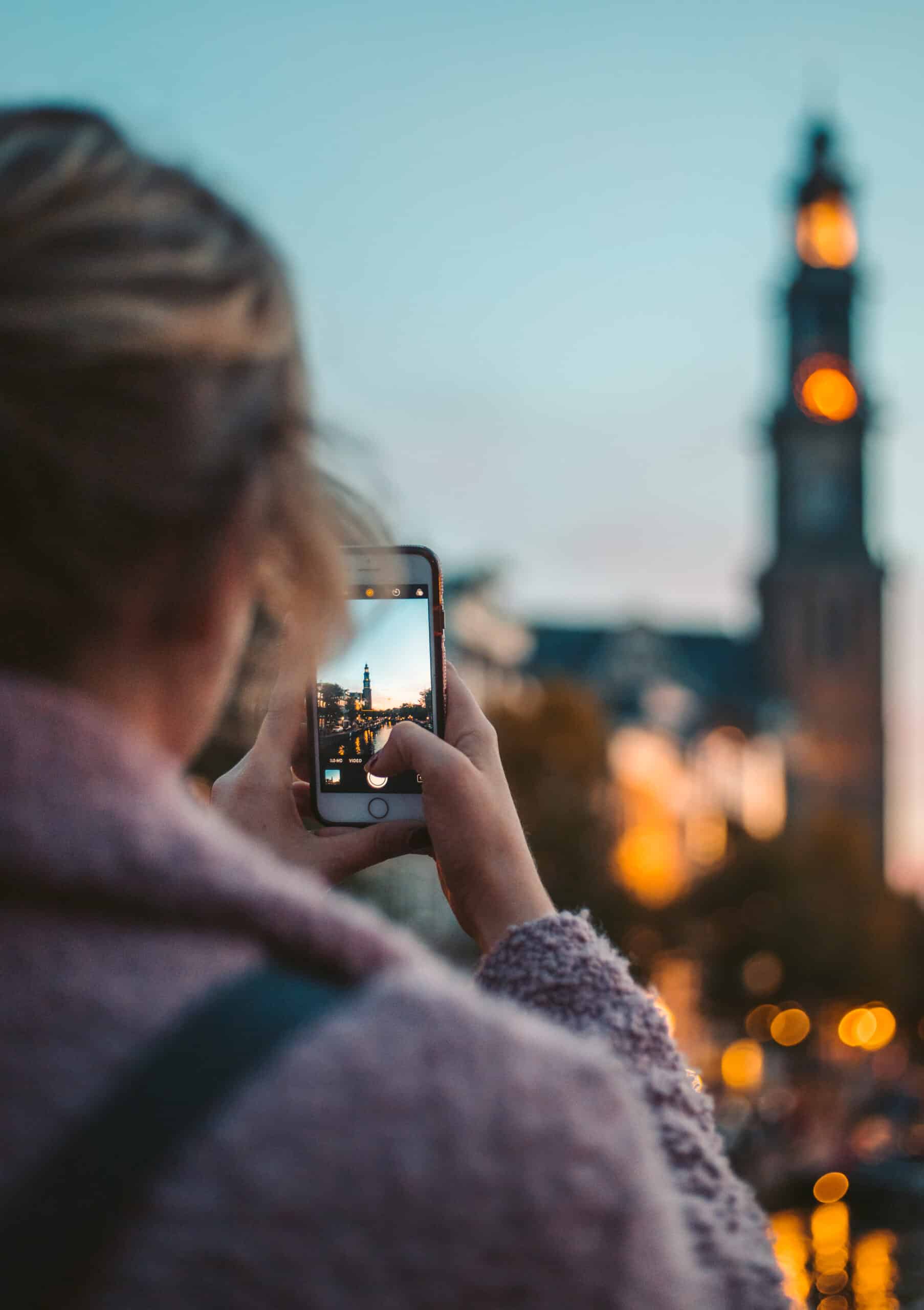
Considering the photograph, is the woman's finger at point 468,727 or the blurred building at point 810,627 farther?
the blurred building at point 810,627

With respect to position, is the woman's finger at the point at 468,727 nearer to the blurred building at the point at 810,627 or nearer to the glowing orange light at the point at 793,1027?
the glowing orange light at the point at 793,1027

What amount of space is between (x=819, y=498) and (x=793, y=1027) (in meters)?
25.5

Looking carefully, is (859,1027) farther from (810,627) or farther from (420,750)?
(420,750)

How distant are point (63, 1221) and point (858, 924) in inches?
1856

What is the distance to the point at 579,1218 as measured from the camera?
0.98 meters

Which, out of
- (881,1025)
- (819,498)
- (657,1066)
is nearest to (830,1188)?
(881,1025)

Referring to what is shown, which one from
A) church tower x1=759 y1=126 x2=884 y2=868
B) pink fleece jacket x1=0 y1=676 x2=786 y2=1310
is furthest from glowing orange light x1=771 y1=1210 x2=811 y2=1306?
church tower x1=759 y1=126 x2=884 y2=868

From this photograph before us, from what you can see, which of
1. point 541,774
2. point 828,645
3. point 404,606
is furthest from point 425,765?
point 828,645

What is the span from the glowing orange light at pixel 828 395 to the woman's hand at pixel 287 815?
66.2 metres

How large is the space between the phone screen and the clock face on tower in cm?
6427

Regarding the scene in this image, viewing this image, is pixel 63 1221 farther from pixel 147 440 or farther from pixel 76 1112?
pixel 147 440

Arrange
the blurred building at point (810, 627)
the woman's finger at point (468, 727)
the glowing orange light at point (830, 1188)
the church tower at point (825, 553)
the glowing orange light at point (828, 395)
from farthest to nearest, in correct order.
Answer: the glowing orange light at point (828, 395), the church tower at point (825, 553), the blurred building at point (810, 627), the glowing orange light at point (830, 1188), the woman's finger at point (468, 727)

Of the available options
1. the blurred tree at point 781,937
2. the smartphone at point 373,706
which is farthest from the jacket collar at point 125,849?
the blurred tree at point 781,937

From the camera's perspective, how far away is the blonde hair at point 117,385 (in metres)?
1.04
